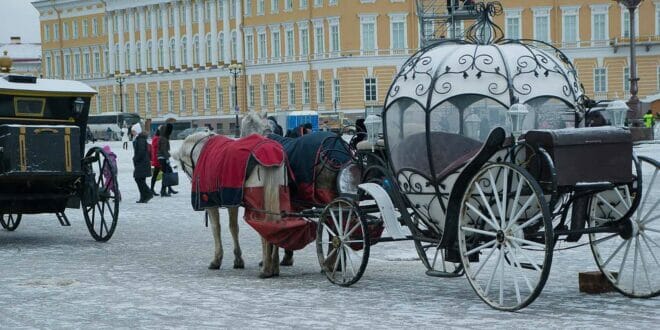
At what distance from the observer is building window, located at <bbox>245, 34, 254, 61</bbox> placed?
7906 centimetres

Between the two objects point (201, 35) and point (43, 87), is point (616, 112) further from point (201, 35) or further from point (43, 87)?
point (201, 35)

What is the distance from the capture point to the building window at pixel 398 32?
72375 millimetres

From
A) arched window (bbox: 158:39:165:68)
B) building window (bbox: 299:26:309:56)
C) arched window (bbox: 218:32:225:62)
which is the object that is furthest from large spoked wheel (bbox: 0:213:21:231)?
arched window (bbox: 158:39:165:68)

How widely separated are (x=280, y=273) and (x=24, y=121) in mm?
4351

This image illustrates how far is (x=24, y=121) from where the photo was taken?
1377 centimetres

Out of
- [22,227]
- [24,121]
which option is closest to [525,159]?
[24,121]

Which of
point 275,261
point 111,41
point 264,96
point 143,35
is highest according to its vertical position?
point 143,35

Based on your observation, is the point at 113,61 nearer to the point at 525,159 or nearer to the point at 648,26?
the point at 648,26

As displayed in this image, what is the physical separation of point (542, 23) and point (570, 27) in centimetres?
153

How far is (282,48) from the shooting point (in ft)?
252

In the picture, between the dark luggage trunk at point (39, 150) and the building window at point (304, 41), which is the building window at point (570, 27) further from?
the dark luggage trunk at point (39, 150)

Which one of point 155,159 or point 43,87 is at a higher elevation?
point 43,87

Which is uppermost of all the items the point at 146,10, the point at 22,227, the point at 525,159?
the point at 146,10

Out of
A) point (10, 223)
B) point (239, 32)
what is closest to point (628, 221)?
point (10, 223)
